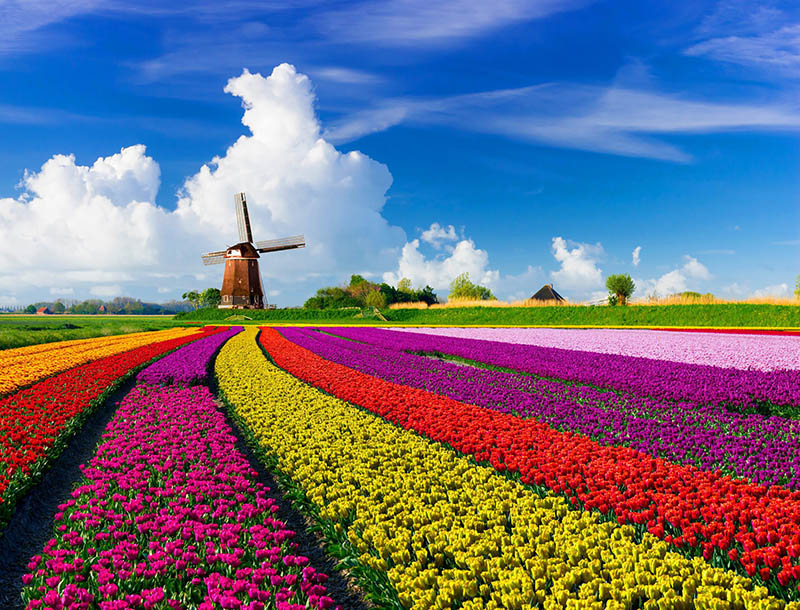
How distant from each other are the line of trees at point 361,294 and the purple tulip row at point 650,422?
205 feet

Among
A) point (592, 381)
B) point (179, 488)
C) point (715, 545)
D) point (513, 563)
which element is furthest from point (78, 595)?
point (592, 381)

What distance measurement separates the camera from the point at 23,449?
791cm

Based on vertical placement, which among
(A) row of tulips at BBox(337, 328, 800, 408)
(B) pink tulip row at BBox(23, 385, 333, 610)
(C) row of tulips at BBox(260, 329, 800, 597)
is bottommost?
(B) pink tulip row at BBox(23, 385, 333, 610)

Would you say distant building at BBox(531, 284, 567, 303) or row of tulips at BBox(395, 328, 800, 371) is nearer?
row of tulips at BBox(395, 328, 800, 371)

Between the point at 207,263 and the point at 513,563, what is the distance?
7183 centimetres

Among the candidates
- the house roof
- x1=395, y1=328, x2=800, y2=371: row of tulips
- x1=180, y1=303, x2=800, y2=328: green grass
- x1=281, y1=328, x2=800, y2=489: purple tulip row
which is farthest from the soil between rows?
the house roof

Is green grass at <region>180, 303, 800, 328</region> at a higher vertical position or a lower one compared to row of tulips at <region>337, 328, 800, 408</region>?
higher

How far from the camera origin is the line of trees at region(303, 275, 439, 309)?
277ft

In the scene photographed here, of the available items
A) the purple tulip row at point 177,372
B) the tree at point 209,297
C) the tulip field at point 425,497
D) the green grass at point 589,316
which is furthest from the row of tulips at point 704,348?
the tree at point 209,297

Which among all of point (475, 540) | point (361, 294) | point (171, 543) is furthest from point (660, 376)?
point (361, 294)

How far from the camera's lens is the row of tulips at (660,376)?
36.2 ft

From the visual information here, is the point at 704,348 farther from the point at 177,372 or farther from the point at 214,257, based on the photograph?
the point at 214,257

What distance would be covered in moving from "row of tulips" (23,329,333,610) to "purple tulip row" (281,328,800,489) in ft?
17.2

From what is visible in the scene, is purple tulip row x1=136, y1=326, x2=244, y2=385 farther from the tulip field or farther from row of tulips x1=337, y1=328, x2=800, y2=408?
row of tulips x1=337, y1=328, x2=800, y2=408
